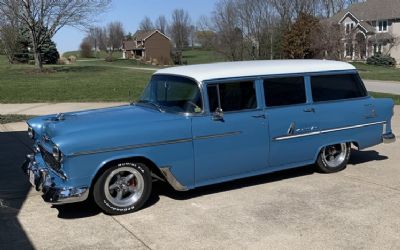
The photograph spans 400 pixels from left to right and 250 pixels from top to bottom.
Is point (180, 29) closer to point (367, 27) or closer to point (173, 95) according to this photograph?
point (367, 27)

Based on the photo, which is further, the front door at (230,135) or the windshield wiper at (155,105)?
the windshield wiper at (155,105)

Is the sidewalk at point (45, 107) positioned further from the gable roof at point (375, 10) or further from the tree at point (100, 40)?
the tree at point (100, 40)

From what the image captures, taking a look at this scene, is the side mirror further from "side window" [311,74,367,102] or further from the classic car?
"side window" [311,74,367,102]

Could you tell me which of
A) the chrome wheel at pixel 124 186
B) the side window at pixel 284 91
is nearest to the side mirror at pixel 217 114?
the side window at pixel 284 91

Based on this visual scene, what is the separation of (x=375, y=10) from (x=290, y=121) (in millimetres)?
56751

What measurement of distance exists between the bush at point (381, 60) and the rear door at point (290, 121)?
4555 centimetres

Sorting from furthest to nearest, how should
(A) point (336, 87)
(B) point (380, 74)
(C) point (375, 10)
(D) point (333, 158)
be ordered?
(C) point (375, 10) → (B) point (380, 74) → (D) point (333, 158) → (A) point (336, 87)

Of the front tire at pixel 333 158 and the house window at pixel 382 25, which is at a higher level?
the house window at pixel 382 25

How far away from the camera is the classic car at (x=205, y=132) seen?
16.4 ft

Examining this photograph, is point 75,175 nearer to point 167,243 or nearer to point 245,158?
point 167,243

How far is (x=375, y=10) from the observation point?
5788 cm

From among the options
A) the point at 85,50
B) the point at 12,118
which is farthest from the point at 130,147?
the point at 85,50

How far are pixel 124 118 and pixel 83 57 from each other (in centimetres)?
9549

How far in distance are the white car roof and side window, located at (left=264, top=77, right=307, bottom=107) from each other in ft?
0.34
